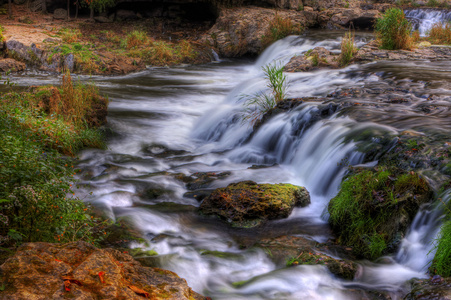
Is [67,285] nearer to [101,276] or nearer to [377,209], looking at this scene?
[101,276]

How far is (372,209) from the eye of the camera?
4.59 m

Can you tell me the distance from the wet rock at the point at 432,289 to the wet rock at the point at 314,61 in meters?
9.01

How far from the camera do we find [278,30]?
1814cm

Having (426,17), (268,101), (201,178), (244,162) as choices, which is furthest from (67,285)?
(426,17)

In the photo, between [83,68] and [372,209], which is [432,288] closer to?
[372,209]

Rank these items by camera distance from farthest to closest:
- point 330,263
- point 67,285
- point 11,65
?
1. point 11,65
2. point 330,263
3. point 67,285

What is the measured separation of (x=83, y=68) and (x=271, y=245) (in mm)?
12117

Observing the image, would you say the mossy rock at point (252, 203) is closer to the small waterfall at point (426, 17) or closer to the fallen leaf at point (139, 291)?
the fallen leaf at point (139, 291)

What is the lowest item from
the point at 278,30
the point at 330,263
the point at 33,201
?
the point at 330,263

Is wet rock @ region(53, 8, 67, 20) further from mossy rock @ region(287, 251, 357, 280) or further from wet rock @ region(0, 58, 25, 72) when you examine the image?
mossy rock @ region(287, 251, 357, 280)

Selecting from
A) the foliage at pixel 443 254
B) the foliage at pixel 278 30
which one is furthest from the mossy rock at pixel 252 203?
the foliage at pixel 278 30

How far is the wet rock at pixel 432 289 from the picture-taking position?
3.05m

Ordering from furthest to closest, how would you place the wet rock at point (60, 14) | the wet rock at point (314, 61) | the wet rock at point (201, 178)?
the wet rock at point (60, 14) → the wet rock at point (314, 61) → the wet rock at point (201, 178)

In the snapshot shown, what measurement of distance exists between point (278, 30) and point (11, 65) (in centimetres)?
1098
